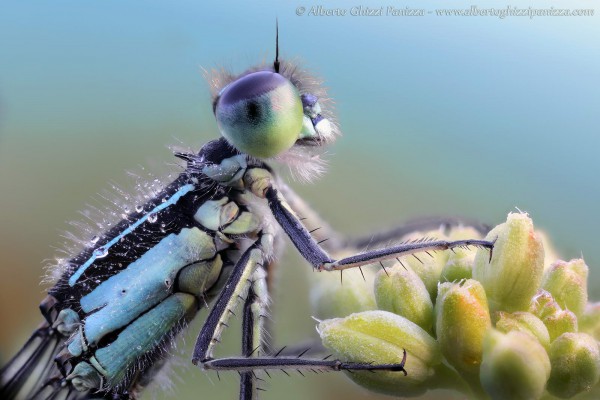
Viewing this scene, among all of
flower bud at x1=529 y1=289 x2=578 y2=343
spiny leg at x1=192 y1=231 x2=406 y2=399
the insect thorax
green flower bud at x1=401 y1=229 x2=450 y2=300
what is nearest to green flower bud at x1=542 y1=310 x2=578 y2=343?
flower bud at x1=529 y1=289 x2=578 y2=343

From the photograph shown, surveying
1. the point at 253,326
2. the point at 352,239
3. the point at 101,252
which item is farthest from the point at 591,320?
the point at 101,252

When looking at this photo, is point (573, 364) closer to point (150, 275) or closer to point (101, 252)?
point (150, 275)

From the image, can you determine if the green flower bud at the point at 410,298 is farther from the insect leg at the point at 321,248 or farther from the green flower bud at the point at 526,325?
the green flower bud at the point at 526,325

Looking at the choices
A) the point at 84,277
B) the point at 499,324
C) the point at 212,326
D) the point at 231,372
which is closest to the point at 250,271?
the point at 212,326

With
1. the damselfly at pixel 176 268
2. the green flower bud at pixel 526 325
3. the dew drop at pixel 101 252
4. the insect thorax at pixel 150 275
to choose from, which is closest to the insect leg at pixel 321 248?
the damselfly at pixel 176 268

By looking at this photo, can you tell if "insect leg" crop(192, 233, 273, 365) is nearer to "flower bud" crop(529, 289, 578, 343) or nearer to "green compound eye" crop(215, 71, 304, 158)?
"green compound eye" crop(215, 71, 304, 158)

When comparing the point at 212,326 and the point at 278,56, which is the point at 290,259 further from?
the point at 278,56

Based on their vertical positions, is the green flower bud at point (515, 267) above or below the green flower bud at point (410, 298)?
above
